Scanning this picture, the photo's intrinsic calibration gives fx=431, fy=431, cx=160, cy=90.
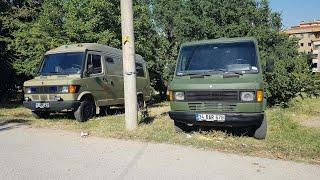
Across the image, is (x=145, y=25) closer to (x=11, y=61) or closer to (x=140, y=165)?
(x=11, y=61)

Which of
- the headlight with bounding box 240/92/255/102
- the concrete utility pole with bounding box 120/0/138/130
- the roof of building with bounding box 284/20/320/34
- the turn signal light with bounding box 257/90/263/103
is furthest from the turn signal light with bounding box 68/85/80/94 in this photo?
the roof of building with bounding box 284/20/320/34

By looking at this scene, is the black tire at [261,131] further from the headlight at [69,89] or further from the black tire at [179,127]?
the headlight at [69,89]

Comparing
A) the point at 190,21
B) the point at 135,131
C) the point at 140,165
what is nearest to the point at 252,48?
the point at 135,131

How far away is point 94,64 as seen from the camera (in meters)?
13.5

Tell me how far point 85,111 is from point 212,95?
15.9ft

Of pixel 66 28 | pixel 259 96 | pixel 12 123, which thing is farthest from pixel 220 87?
pixel 66 28

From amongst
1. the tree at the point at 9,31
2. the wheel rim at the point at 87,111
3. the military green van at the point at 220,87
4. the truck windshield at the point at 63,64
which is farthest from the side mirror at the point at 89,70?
the tree at the point at 9,31

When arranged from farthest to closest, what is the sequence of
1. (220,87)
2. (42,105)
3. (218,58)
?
(42,105), (218,58), (220,87)

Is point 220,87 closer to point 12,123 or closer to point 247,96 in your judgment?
point 247,96

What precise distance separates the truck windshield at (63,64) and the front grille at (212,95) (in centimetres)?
459

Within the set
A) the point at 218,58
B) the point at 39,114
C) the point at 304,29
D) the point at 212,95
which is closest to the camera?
the point at 212,95

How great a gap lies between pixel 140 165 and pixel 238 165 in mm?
1567

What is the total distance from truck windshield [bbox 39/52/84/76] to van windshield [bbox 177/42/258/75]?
3866 mm

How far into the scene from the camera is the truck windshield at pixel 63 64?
42.1 feet
